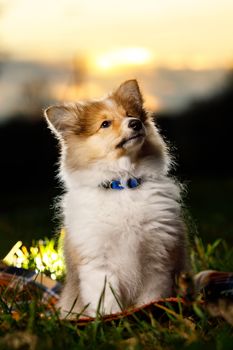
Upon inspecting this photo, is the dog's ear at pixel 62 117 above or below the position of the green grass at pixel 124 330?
above

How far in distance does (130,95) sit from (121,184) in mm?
620

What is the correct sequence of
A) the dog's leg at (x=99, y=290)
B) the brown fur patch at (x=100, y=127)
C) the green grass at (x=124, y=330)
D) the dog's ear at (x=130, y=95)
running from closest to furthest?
the green grass at (x=124, y=330) → the dog's leg at (x=99, y=290) → the brown fur patch at (x=100, y=127) → the dog's ear at (x=130, y=95)

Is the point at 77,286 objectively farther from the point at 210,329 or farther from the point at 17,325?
the point at 210,329

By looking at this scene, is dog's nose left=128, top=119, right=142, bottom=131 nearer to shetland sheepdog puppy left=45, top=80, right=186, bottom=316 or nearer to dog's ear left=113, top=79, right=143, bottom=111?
shetland sheepdog puppy left=45, top=80, right=186, bottom=316

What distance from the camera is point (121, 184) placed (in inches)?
147

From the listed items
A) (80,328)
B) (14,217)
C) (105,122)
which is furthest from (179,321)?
(14,217)

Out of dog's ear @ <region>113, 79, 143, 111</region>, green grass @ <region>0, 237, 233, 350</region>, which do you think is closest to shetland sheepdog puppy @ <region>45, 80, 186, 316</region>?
dog's ear @ <region>113, 79, 143, 111</region>

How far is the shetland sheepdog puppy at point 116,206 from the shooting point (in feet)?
11.6

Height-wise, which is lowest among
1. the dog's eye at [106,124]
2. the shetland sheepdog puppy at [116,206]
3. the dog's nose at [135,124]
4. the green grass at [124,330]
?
the green grass at [124,330]

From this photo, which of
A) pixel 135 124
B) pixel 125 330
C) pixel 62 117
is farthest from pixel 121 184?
pixel 125 330

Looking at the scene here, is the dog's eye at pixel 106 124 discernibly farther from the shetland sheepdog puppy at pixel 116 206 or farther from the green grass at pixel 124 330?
the green grass at pixel 124 330

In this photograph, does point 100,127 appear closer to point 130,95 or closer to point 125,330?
point 130,95

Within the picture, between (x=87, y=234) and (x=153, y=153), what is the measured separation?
659 mm

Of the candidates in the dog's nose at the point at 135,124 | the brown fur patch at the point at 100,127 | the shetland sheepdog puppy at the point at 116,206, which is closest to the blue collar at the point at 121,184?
the shetland sheepdog puppy at the point at 116,206
